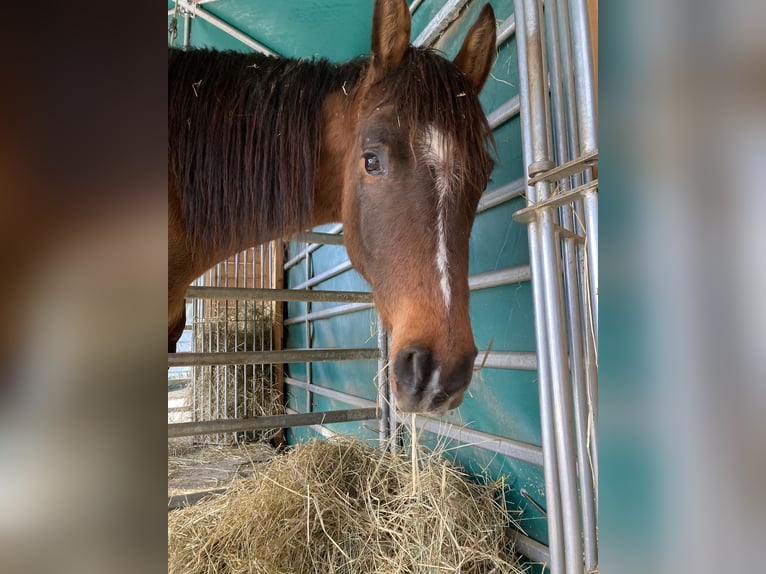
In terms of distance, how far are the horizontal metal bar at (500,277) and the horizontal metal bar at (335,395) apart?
1188 mm

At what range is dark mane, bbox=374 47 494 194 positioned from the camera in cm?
99

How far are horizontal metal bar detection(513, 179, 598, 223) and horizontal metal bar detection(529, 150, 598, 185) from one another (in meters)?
0.03

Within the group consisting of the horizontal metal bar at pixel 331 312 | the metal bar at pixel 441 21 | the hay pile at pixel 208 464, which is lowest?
the hay pile at pixel 208 464

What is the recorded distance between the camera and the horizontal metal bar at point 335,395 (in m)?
2.79

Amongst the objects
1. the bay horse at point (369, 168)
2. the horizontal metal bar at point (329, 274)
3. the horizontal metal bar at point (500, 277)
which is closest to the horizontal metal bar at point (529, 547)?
the bay horse at point (369, 168)

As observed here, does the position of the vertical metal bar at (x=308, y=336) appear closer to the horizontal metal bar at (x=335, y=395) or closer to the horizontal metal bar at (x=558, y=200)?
the horizontal metal bar at (x=335, y=395)

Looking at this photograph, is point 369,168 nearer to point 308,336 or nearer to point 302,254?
point 308,336

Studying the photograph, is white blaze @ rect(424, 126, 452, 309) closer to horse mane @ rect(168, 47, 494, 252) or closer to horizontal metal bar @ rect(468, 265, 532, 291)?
horse mane @ rect(168, 47, 494, 252)

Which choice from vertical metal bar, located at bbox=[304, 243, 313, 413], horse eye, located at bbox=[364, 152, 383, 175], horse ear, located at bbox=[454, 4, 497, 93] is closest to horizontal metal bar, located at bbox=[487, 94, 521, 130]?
horse ear, located at bbox=[454, 4, 497, 93]

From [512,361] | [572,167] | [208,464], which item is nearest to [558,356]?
[572,167]

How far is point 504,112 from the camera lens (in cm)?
150
